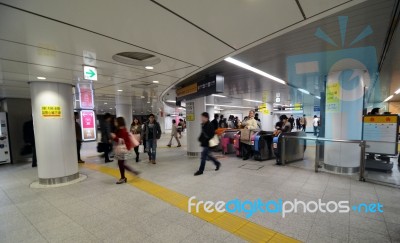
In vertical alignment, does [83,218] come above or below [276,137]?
below

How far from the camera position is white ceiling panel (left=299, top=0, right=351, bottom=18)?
1.81 m

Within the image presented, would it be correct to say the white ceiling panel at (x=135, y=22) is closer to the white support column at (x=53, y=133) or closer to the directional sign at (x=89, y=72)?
the directional sign at (x=89, y=72)

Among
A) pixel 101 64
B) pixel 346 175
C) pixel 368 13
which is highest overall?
pixel 368 13

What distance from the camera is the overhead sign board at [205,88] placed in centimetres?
556

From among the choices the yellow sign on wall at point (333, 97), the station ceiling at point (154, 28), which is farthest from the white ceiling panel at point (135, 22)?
the yellow sign on wall at point (333, 97)

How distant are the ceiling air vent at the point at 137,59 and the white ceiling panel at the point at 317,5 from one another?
243 centimetres

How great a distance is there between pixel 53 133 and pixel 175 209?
12.7 feet

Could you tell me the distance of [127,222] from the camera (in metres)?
2.97

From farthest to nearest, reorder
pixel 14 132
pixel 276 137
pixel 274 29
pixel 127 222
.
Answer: pixel 14 132, pixel 276 137, pixel 127 222, pixel 274 29

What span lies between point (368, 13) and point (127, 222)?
461 cm

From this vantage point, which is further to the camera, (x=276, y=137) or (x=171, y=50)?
(x=276, y=137)

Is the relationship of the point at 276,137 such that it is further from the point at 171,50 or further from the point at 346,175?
the point at 171,50

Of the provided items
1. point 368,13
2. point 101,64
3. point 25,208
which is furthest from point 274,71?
point 25,208

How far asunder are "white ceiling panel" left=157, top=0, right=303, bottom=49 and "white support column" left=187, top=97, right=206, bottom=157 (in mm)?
5375
